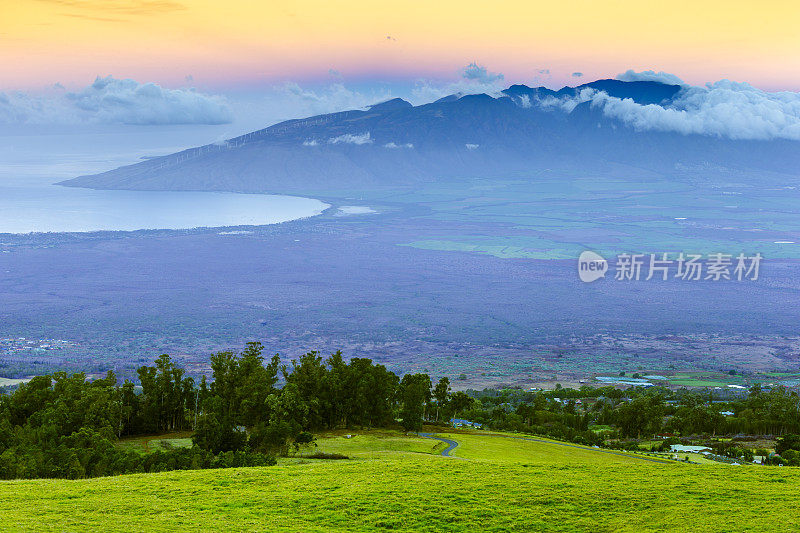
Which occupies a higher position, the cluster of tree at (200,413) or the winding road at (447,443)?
the cluster of tree at (200,413)

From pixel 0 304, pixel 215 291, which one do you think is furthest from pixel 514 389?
pixel 0 304

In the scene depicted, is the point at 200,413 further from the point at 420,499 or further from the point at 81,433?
the point at 420,499

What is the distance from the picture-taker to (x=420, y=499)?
21266mm

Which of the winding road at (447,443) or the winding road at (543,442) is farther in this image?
the winding road at (447,443)

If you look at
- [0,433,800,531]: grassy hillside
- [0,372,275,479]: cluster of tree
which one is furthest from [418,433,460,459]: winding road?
[0,433,800,531]: grassy hillside

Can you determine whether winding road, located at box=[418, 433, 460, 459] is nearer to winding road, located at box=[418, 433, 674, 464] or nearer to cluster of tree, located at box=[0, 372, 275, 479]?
winding road, located at box=[418, 433, 674, 464]

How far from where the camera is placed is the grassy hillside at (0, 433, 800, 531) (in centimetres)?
1942

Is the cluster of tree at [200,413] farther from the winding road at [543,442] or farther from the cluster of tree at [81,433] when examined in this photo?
the winding road at [543,442]

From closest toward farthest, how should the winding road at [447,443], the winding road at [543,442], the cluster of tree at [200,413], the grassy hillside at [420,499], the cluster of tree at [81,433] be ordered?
the grassy hillside at [420,499] → the cluster of tree at [81,433] → the cluster of tree at [200,413] → the winding road at [543,442] → the winding road at [447,443]

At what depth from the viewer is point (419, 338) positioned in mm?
104125

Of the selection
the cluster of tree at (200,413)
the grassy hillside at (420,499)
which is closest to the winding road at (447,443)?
the cluster of tree at (200,413)

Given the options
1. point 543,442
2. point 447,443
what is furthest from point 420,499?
point 543,442

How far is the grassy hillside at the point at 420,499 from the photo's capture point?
1942 cm

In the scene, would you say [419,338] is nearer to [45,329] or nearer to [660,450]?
[45,329]
